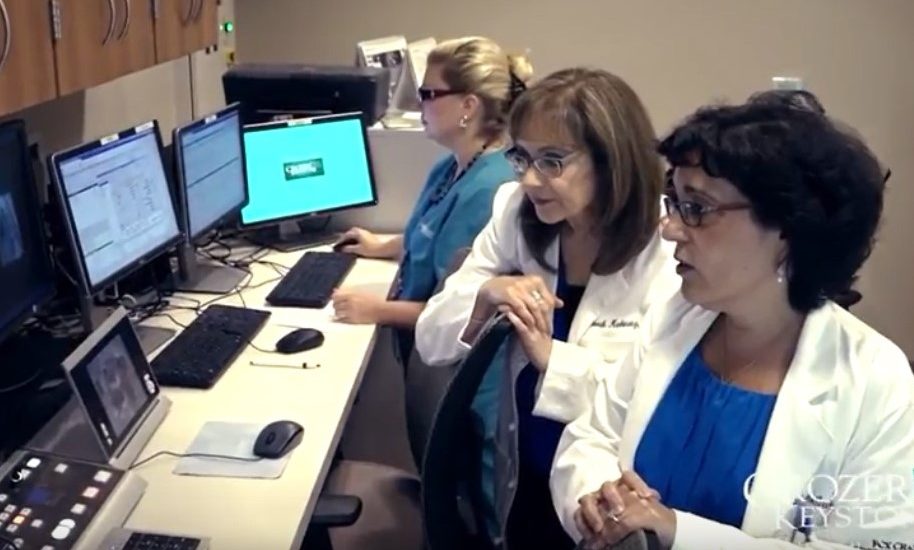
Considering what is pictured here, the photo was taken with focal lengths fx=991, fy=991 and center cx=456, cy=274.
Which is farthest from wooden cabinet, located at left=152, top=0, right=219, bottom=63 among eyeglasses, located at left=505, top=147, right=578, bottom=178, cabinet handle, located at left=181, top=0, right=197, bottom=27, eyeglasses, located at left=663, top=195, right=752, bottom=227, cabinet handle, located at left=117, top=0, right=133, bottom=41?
eyeglasses, located at left=663, top=195, right=752, bottom=227

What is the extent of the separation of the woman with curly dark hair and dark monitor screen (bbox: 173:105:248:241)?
1.33m

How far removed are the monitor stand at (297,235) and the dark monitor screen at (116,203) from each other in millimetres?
573

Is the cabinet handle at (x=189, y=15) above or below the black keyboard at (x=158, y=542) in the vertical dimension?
above

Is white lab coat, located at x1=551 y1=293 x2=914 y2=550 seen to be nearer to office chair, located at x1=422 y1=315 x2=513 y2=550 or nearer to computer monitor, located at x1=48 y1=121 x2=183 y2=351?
office chair, located at x1=422 y1=315 x2=513 y2=550

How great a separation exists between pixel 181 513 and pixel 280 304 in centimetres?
98

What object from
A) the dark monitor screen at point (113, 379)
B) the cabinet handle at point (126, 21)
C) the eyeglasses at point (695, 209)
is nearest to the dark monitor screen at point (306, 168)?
the cabinet handle at point (126, 21)

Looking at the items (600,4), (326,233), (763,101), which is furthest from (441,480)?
(600,4)

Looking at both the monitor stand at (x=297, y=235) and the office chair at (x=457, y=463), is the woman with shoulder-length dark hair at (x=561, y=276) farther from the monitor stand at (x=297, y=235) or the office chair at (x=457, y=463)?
the monitor stand at (x=297, y=235)

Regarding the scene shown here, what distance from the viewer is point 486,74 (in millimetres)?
2504

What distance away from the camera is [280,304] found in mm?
2455

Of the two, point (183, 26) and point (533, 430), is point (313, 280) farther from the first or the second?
point (533, 430)

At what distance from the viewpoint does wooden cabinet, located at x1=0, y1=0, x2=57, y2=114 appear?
1562 millimetres

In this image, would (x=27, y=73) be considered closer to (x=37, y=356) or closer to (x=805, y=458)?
(x=37, y=356)

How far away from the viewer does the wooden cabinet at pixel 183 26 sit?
2299mm
